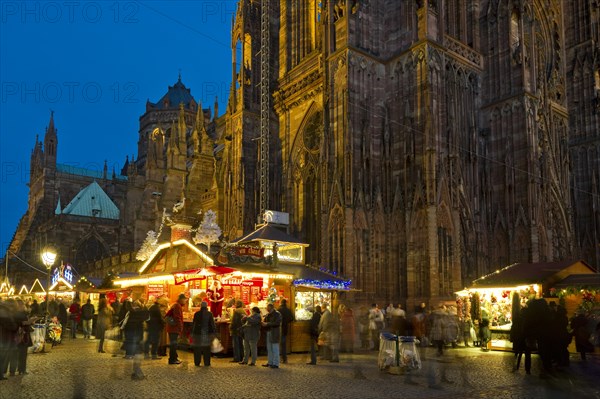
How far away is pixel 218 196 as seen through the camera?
3534 centimetres

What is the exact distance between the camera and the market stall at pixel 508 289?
1791cm

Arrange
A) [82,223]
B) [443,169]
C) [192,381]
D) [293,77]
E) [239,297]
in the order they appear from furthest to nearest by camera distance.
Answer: [82,223], [293,77], [443,169], [239,297], [192,381]

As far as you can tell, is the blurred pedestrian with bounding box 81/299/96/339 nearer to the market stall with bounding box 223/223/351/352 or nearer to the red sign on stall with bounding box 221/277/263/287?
the market stall with bounding box 223/223/351/352

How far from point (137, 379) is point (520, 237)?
64.9 feet

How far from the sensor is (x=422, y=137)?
2425 centimetres

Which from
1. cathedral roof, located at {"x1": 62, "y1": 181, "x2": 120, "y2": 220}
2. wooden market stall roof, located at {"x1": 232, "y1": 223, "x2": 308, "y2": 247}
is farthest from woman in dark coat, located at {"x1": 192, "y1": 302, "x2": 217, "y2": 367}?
cathedral roof, located at {"x1": 62, "y1": 181, "x2": 120, "y2": 220}

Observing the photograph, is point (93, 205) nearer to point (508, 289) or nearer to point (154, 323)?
point (154, 323)

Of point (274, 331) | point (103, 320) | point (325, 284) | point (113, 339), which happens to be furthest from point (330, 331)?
point (103, 320)

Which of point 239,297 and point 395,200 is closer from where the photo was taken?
point 239,297

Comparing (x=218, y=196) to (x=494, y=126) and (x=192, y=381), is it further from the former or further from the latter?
(x=192, y=381)

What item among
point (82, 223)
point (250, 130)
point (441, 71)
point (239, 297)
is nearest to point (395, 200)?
point (441, 71)

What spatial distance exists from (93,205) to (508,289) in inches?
2113

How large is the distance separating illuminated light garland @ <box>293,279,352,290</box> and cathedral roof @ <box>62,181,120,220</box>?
45.2 metres

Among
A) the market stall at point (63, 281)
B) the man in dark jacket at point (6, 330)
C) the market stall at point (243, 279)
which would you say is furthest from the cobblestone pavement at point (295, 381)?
the market stall at point (63, 281)
